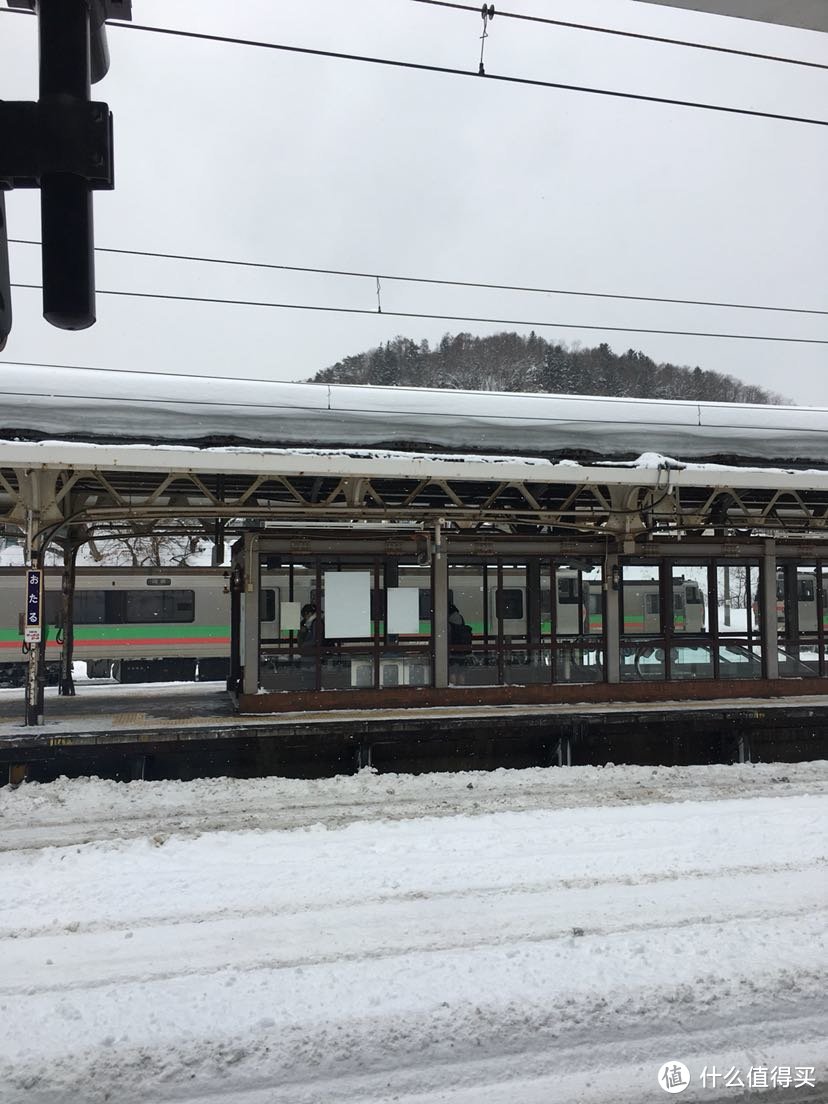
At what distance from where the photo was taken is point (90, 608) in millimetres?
20453

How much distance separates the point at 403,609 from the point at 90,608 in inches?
481

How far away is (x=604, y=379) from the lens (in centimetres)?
4709

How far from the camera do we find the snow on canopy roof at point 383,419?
8.40 meters

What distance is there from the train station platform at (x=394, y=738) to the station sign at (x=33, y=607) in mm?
1068

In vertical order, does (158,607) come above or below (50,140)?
below

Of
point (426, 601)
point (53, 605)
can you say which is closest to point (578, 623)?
point (426, 601)

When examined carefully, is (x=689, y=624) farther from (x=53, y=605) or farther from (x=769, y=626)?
(x=53, y=605)

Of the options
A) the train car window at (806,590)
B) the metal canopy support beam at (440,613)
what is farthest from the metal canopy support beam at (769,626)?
the metal canopy support beam at (440,613)

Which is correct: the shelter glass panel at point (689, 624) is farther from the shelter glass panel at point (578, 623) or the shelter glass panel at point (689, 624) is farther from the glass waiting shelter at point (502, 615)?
the shelter glass panel at point (578, 623)

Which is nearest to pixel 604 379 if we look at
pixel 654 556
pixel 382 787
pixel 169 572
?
pixel 169 572

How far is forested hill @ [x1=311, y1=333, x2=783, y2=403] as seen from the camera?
47.8 metres

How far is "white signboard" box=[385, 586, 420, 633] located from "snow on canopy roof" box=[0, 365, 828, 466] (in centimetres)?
272

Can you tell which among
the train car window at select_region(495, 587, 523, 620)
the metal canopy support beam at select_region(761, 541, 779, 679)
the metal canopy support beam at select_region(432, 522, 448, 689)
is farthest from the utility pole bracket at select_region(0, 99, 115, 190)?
the metal canopy support beam at select_region(761, 541, 779, 679)

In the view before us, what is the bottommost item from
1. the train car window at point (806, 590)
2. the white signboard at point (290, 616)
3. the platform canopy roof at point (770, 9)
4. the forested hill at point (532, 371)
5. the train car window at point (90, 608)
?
the train car window at point (90, 608)
